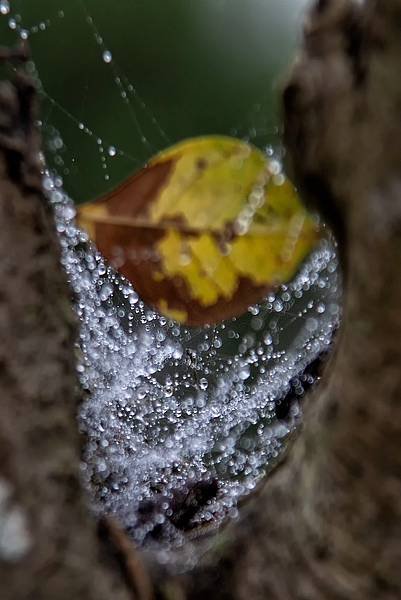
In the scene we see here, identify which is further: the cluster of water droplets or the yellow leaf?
the cluster of water droplets

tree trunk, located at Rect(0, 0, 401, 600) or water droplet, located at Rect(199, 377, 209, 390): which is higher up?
tree trunk, located at Rect(0, 0, 401, 600)

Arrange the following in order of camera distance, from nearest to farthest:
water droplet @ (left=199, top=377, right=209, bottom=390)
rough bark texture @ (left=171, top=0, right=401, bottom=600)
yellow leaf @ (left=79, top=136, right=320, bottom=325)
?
rough bark texture @ (left=171, top=0, right=401, bottom=600), yellow leaf @ (left=79, top=136, right=320, bottom=325), water droplet @ (left=199, top=377, right=209, bottom=390)

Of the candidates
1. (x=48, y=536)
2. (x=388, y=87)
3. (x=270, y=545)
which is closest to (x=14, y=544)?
(x=48, y=536)

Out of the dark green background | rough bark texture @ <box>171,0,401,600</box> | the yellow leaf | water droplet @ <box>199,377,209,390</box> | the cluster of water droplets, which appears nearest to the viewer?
rough bark texture @ <box>171,0,401,600</box>

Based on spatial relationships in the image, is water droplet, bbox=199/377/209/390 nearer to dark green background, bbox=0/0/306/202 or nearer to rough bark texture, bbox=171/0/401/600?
dark green background, bbox=0/0/306/202

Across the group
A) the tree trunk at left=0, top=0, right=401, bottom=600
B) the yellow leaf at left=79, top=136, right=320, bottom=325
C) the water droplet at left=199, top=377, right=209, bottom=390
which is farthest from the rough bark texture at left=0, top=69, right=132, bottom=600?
the water droplet at left=199, top=377, right=209, bottom=390

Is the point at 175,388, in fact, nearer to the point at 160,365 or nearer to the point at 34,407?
the point at 160,365

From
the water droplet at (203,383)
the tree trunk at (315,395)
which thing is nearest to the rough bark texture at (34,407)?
the tree trunk at (315,395)


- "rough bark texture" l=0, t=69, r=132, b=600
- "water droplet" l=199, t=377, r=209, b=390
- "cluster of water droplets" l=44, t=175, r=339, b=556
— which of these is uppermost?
"rough bark texture" l=0, t=69, r=132, b=600
